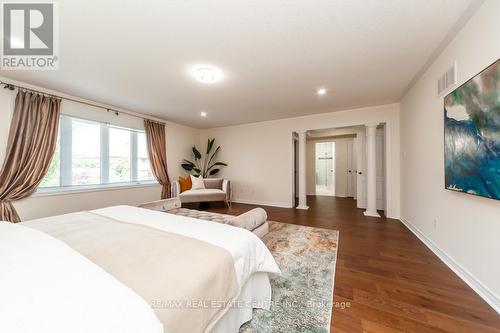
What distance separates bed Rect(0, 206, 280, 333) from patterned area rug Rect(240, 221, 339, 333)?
134 mm

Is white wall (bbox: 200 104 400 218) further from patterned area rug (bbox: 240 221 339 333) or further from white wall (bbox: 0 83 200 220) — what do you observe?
patterned area rug (bbox: 240 221 339 333)

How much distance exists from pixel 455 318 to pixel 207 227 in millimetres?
1933

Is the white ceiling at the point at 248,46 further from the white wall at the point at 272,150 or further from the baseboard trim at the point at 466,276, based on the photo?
the baseboard trim at the point at 466,276

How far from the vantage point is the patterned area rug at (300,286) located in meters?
1.27

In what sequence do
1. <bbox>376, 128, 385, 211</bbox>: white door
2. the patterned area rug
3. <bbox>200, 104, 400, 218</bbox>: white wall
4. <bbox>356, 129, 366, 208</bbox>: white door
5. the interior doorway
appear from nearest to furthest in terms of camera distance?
the patterned area rug < <bbox>200, 104, 400, 218</bbox>: white wall < <bbox>376, 128, 385, 211</bbox>: white door < <bbox>356, 129, 366, 208</bbox>: white door < the interior doorway

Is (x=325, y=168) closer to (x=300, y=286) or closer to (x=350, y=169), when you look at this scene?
(x=350, y=169)

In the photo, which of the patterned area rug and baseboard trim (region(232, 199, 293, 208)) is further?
baseboard trim (region(232, 199, 293, 208))

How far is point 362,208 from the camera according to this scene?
4.61 m

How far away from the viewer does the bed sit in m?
0.58

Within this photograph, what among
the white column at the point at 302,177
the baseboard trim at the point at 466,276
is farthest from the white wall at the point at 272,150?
the baseboard trim at the point at 466,276

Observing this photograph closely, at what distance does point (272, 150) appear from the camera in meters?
5.13

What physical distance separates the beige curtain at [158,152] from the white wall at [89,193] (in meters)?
0.17

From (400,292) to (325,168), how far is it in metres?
6.30

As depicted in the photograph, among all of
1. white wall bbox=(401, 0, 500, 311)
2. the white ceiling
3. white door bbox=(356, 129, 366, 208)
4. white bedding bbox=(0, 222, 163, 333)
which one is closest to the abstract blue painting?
white wall bbox=(401, 0, 500, 311)
